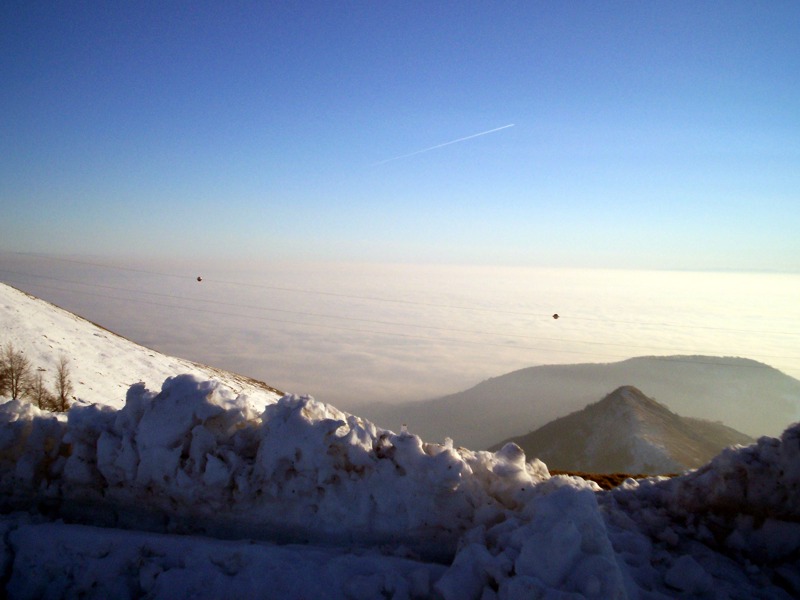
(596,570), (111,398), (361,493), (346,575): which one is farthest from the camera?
(111,398)

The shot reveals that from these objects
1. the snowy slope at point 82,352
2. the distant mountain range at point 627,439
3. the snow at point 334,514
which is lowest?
the distant mountain range at point 627,439

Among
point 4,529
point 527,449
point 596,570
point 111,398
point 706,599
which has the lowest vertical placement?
point 527,449

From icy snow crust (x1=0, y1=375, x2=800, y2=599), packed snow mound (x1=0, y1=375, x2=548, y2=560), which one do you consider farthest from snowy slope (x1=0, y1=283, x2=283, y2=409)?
icy snow crust (x1=0, y1=375, x2=800, y2=599)

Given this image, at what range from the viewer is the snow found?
3.31m

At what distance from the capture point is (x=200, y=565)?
3.62 meters

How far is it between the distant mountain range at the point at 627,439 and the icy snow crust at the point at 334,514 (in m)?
30.2

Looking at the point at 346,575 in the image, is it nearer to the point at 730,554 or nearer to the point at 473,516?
the point at 473,516

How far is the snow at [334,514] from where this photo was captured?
3.31 meters

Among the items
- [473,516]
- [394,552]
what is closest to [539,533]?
[473,516]

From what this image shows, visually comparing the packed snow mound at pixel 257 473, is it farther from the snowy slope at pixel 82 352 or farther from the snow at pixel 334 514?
the snowy slope at pixel 82 352

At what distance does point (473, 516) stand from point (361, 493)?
1.09 metres

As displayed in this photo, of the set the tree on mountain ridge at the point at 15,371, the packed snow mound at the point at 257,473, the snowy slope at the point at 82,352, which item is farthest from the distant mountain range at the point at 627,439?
the tree on mountain ridge at the point at 15,371

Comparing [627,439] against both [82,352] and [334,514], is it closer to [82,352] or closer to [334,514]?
[334,514]

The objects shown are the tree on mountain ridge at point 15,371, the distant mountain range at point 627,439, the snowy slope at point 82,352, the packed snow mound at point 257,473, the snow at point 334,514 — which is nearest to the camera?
the snow at point 334,514
